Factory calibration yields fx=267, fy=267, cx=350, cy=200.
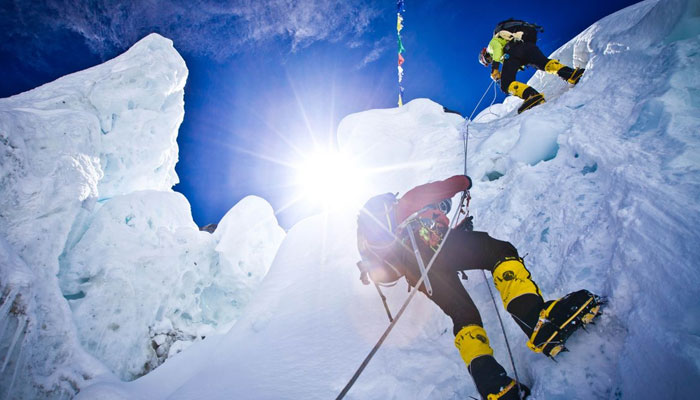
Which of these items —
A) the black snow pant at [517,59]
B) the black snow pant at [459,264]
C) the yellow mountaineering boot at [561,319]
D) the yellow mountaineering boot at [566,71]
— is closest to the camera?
the yellow mountaineering boot at [561,319]

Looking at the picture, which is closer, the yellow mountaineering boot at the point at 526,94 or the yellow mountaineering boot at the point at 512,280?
the yellow mountaineering boot at the point at 512,280

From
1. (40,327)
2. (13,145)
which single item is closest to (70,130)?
(13,145)

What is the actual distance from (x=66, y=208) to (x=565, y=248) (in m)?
12.1

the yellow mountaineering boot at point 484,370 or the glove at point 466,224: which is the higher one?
the glove at point 466,224

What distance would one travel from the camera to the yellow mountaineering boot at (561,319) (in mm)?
1688

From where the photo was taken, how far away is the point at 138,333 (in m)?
9.40

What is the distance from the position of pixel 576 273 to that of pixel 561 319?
2.78 feet

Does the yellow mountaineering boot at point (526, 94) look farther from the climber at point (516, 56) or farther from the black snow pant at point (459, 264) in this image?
the black snow pant at point (459, 264)

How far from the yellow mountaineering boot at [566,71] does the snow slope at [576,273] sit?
381mm

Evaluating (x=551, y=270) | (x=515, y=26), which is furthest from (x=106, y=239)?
(x=515, y=26)

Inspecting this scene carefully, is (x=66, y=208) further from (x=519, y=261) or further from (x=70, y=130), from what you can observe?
(x=519, y=261)

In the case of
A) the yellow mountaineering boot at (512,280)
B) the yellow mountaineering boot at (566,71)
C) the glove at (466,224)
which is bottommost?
the yellow mountaineering boot at (512,280)

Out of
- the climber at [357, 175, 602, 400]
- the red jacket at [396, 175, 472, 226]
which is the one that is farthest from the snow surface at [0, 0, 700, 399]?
the red jacket at [396, 175, 472, 226]

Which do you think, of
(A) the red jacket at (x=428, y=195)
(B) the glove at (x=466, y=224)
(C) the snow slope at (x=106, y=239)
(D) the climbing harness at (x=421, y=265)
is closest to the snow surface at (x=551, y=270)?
(C) the snow slope at (x=106, y=239)
